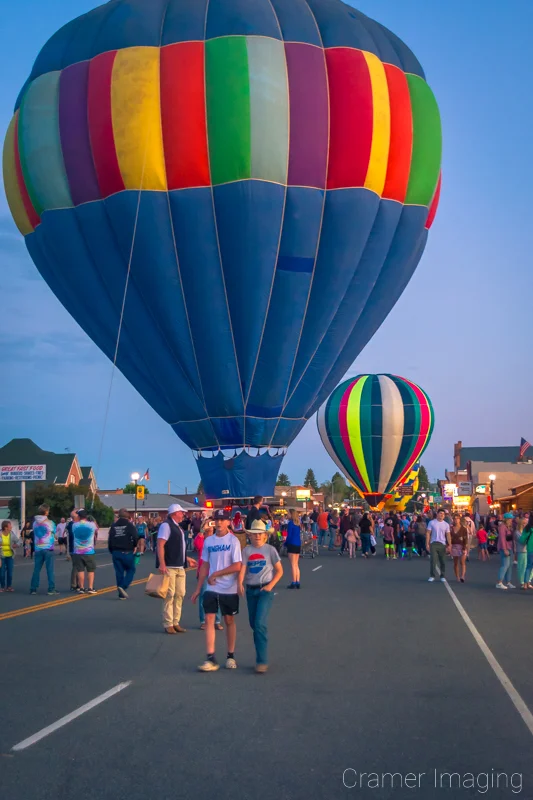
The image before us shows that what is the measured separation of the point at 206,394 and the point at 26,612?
15.0 metres

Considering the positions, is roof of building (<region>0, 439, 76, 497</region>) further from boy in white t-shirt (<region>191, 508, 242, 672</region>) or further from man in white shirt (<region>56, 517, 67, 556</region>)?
boy in white t-shirt (<region>191, 508, 242, 672</region>)

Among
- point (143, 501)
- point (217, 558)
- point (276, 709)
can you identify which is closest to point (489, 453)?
point (143, 501)

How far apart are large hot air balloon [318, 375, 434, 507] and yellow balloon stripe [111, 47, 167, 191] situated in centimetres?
3589

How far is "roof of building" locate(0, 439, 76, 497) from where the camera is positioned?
301 feet

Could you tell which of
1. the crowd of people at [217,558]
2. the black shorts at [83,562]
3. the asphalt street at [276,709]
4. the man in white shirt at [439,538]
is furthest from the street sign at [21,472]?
the asphalt street at [276,709]

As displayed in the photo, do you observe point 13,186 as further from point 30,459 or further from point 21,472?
point 30,459

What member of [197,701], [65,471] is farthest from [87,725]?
[65,471]

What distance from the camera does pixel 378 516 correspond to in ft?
213

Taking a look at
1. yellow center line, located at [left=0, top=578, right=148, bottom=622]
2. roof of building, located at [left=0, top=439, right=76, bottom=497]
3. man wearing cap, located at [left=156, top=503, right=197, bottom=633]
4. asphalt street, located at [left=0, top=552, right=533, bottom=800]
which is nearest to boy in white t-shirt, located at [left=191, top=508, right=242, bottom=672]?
asphalt street, located at [left=0, top=552, right=533, bottom=800]

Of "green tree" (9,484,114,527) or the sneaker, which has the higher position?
"green tree" (9,484,114,527)

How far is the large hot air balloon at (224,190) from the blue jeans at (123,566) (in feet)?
40.1

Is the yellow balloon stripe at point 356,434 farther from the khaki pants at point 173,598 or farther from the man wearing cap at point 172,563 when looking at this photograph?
the khaki pants at point 173,598

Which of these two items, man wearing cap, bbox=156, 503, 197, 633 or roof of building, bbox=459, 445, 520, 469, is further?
roof of building, bbox=459, 445, 520, 469

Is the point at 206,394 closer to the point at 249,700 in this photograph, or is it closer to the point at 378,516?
the point at 249,700
